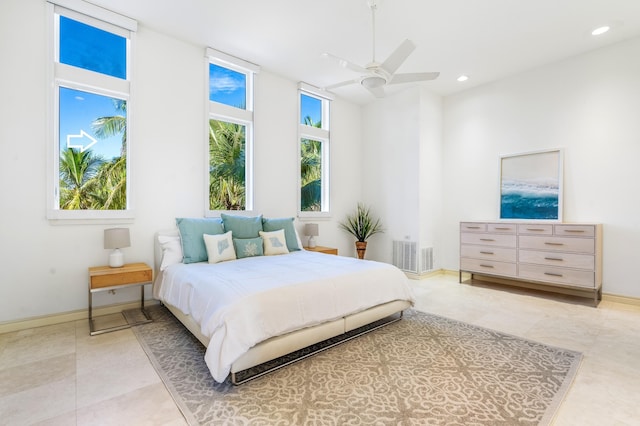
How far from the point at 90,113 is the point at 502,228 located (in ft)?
18.5

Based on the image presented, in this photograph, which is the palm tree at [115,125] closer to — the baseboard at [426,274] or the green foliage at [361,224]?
the green foliage at [361,224]

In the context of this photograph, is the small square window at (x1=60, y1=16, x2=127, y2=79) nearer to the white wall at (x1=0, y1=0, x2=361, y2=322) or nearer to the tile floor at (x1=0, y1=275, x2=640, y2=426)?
the white wall at (x1=0, y1=0, x2=361, y2=322)

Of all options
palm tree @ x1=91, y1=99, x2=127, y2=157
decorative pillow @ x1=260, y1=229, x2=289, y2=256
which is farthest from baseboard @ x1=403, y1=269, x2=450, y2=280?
palm tree @ x1=91, y1=99, x2=127, y2=157

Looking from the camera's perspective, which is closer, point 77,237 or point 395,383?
point 395,383

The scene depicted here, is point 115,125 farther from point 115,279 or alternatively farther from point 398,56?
point 398,56

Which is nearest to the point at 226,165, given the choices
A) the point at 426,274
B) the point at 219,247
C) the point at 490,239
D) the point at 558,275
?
the point at 219,247

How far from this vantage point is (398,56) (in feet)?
9.12

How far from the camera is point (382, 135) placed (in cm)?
607

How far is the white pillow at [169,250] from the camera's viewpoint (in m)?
3.46

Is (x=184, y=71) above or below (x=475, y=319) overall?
above

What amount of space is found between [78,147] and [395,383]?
13.2ft

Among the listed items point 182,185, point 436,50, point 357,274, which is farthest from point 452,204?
point 182,185

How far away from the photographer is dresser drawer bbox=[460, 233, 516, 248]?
4.52 meters

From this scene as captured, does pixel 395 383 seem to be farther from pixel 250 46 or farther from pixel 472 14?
pixel 250 46
